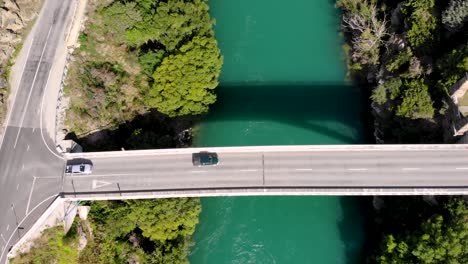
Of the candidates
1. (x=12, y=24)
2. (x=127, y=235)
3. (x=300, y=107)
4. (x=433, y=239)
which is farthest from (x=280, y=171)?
(x=12, y=24)

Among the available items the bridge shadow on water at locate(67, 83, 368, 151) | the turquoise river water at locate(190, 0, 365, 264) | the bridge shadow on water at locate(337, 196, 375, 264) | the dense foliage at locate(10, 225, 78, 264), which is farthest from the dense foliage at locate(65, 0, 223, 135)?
the bridge shadow on water at locate(337, 196, 375, 264)

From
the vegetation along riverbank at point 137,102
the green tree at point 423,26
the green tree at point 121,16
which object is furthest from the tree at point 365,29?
the green tree at point 121,16

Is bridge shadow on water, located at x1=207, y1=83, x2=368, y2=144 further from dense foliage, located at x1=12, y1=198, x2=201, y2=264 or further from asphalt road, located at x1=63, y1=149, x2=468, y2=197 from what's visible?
dense foliage, located at x1=12, y1=198, x2=201, y2=264

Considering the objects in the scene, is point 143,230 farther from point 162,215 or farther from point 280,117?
point 280,117

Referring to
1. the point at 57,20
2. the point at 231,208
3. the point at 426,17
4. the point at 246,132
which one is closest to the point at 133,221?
the point at 231,208

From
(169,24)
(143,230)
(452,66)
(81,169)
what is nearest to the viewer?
(81,169)

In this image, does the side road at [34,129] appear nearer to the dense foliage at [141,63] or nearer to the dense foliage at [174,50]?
the dense foliage at [141,63]
